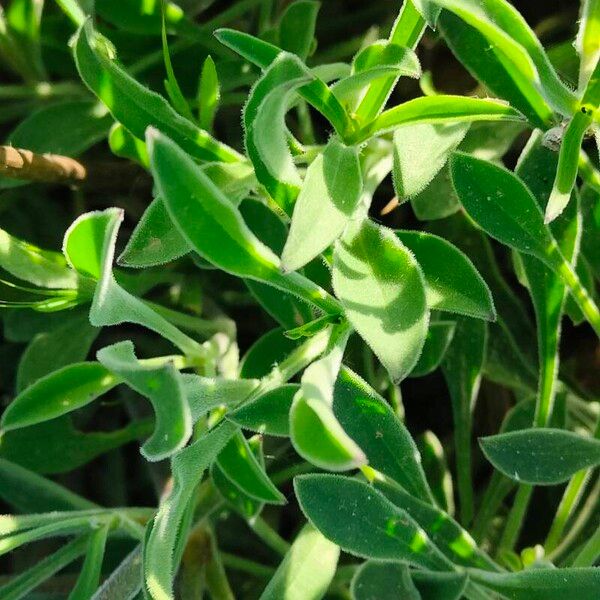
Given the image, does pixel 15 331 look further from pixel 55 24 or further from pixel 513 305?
pixel 513 305

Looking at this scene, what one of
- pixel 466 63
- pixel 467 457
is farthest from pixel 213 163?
pixel 467 457

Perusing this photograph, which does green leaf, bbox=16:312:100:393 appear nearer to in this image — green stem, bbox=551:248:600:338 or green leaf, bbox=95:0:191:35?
green leaf, bbox=95:0:191:35

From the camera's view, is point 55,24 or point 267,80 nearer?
point 267,80

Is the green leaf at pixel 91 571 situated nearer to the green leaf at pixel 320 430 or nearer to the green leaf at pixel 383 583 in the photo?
the green leaf at pixel 383 583

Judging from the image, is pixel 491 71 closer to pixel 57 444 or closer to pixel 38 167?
pixel 38 167

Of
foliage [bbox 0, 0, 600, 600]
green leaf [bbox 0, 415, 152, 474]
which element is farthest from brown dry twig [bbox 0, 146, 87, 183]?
green leaf [bbox 0, 415, 152, 474]
